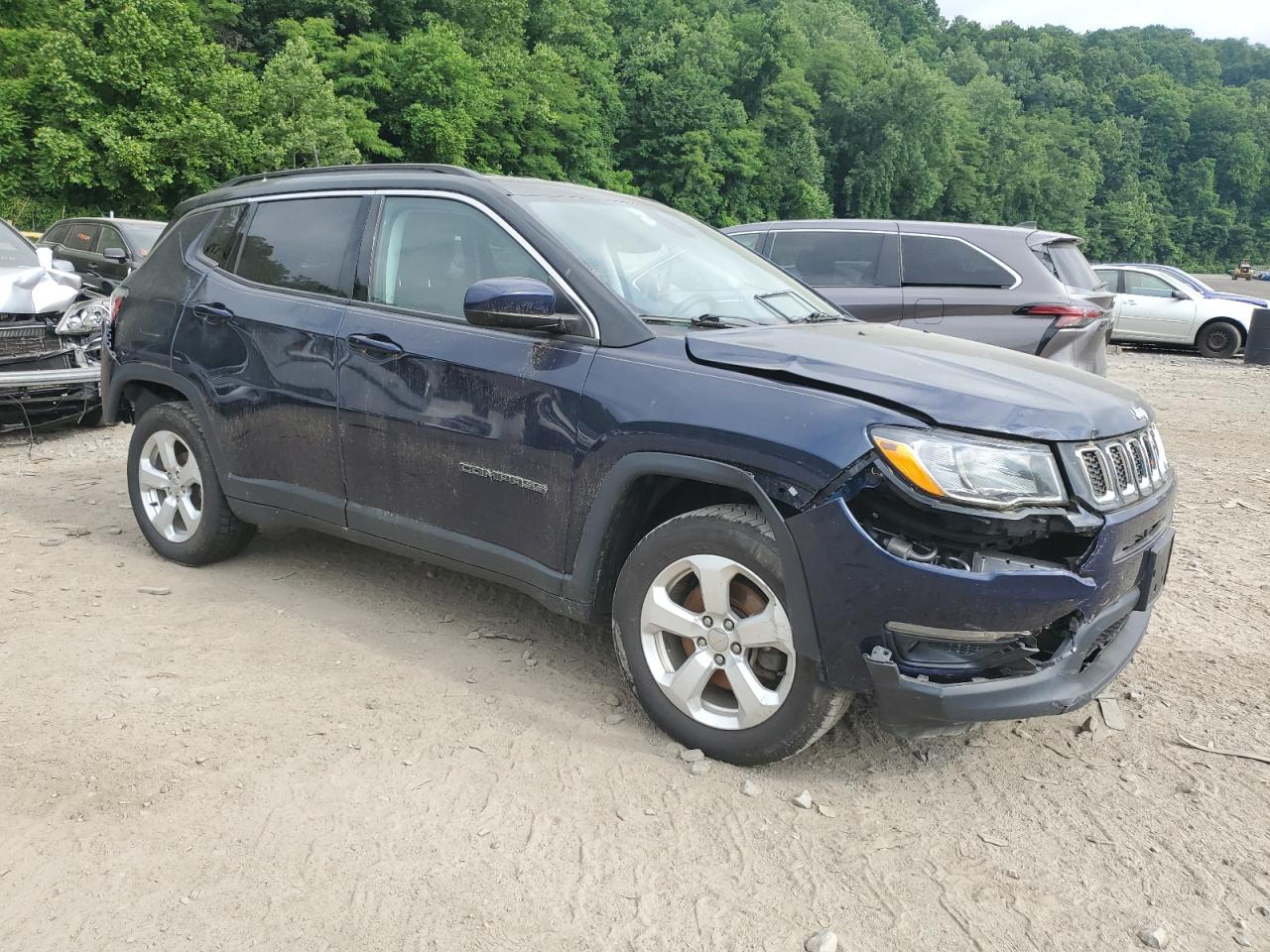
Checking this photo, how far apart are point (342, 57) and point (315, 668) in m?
48.4

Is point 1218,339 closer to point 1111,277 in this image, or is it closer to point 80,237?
point 1111,277

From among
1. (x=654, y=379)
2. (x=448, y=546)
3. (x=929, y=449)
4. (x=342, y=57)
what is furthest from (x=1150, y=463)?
(x=342, y=57)

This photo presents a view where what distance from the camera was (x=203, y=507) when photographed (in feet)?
15.1

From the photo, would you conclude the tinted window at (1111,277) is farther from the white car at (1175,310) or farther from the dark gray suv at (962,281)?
the dark gray suv at (962,281)

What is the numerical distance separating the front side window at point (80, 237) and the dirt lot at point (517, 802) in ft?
33.7

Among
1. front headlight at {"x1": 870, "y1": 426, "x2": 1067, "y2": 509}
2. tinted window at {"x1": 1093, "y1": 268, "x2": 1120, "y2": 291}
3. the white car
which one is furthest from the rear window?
the white car

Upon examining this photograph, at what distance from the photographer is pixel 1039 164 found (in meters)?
92.6

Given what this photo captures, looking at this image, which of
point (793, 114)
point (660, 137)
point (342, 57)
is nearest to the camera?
point (342, 57)

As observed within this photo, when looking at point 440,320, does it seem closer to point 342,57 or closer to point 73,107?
point 73,107

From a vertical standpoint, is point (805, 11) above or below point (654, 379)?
above

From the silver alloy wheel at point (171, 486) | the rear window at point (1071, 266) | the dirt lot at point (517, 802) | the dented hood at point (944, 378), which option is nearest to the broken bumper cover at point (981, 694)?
the dirt lot at point (517, 802)

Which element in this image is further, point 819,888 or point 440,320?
point 440,320

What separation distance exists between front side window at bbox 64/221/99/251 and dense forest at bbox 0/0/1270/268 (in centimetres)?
803

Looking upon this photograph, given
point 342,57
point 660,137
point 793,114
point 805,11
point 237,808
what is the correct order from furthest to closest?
1. point 805,11
2. point 793,114
3. point 660,137
4. point 342,57
5. point 237,808
